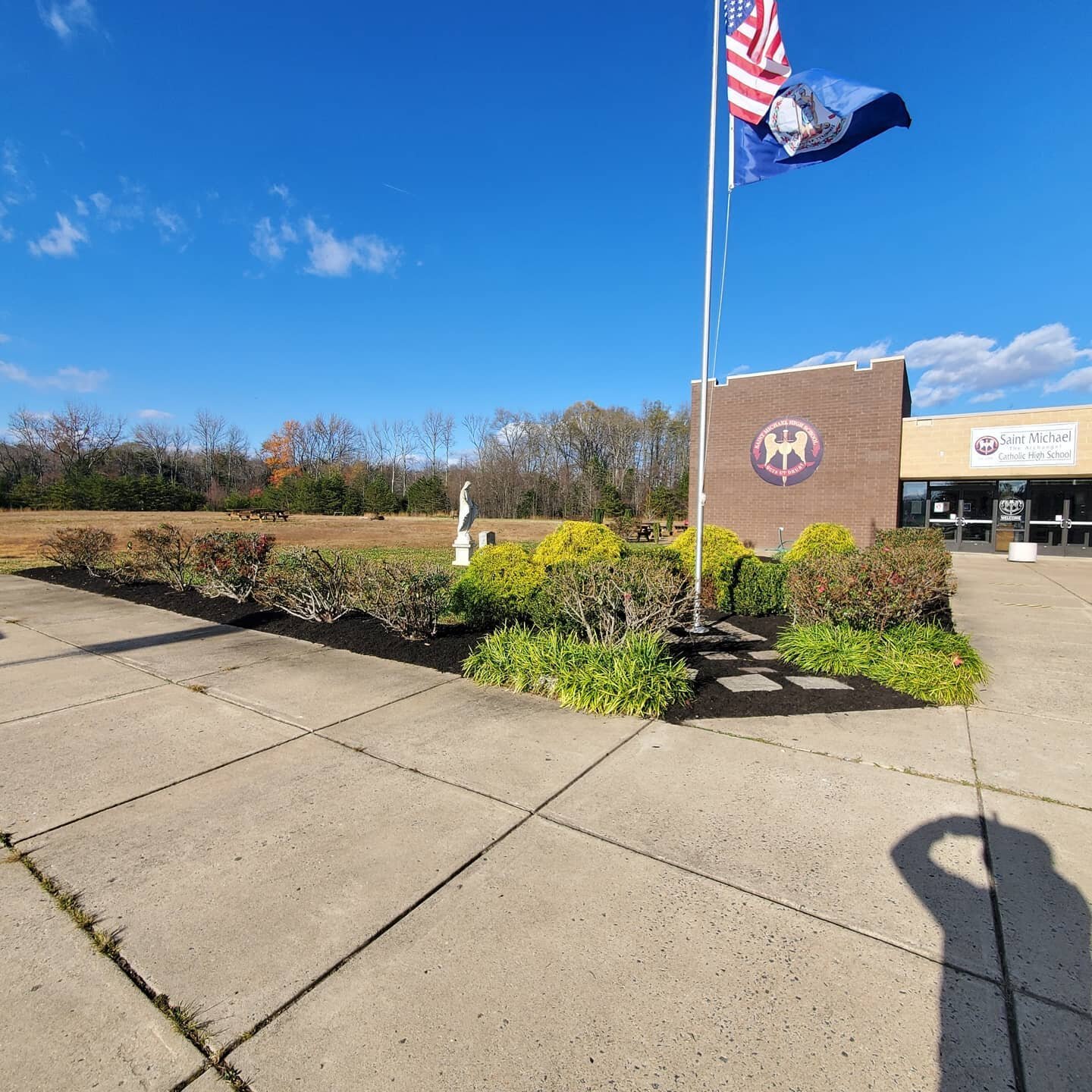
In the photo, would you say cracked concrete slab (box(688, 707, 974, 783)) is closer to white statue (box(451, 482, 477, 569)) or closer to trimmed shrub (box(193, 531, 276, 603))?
trimmed shrub (box(193, 531, 276, 603))

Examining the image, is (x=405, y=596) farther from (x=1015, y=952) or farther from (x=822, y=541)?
(x=822, y=541)

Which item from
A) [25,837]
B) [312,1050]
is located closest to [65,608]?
[25,837]

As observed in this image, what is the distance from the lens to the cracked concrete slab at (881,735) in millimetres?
3289

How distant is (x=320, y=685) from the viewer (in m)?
4.69

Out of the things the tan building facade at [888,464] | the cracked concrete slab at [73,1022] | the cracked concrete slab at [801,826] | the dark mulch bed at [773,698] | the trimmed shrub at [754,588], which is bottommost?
the cracked concrete slab at [73,1022]

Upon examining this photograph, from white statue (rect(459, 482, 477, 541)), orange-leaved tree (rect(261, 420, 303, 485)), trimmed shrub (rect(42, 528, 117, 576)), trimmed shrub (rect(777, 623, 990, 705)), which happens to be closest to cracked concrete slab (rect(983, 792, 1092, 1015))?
trimmed shrub (rect(777, 623, 990, 705))

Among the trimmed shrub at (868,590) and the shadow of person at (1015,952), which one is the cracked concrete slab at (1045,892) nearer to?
the shadow of person at (1015,952)

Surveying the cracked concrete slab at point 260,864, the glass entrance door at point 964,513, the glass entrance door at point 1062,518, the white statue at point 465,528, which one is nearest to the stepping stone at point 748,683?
the cracked concrete slab at point 260,864

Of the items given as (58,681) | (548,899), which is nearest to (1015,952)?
(548,899)

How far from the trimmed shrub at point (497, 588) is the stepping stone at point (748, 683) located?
223 centimetres

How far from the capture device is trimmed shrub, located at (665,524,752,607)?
7.79m

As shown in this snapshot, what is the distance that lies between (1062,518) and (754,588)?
56.3 ft

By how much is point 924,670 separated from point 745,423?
17066mm

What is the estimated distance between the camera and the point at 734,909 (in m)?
2.10
